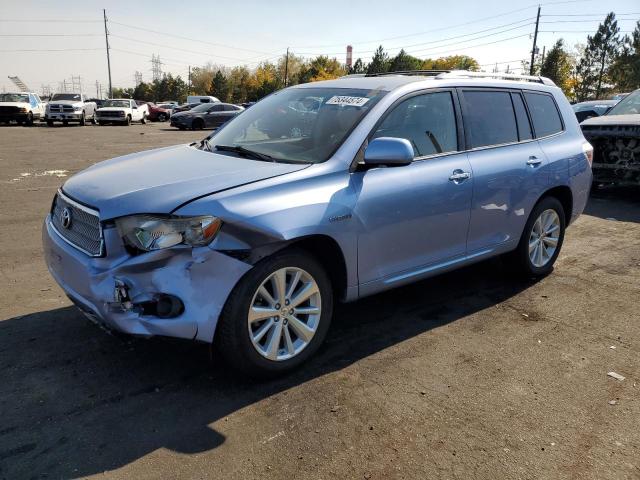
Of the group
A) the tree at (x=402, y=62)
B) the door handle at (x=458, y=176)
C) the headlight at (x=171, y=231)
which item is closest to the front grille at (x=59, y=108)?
the door handle at (x=458, y=176)

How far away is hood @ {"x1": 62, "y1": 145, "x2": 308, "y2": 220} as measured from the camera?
118 inches

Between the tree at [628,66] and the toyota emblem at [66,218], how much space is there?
74.9 meters

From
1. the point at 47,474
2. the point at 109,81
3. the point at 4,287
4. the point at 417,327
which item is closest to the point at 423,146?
the point at 417,327

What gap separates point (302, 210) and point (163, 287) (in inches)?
35.3

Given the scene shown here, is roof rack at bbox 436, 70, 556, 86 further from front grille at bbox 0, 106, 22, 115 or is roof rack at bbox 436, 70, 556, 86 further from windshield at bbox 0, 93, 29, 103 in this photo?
windshield at bbox 0, 93, 29, 103

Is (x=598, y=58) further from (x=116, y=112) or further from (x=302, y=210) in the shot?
(x=302, y=210)

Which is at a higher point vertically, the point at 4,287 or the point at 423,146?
the point at 423,146

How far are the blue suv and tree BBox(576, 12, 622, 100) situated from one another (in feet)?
266

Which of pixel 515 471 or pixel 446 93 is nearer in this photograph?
pixel 515 471

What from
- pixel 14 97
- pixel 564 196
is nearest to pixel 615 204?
pixel 564 196

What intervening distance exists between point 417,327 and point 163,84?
108m

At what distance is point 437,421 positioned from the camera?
2959 mm

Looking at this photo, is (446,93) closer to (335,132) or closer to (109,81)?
(335,132)

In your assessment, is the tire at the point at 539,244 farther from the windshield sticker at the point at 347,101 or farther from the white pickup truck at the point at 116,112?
the white pickup truck at the point at 116,112
